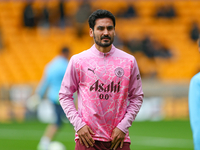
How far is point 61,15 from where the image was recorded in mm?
21703

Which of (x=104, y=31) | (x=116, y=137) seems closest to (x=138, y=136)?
(x=116, y=137)

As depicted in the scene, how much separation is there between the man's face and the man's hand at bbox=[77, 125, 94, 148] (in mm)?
785

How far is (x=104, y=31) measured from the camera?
3992mm

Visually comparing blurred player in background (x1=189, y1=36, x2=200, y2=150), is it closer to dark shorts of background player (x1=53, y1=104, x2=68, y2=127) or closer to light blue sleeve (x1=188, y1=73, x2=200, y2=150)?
light blue sleeve (x1=188, y1=73, x2=200, y2=150)

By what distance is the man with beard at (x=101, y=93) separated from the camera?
396 cm

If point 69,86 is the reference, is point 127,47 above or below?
above

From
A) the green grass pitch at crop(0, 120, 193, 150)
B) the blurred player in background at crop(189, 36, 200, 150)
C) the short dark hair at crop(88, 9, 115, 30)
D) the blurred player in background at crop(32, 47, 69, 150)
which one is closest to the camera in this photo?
the blurred player in background at crop(189, 36, 200, 150)

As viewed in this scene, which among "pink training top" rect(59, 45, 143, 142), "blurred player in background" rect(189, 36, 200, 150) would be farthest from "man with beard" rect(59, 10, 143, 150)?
"blurred player in background" rect(189, 36, 200, 150)

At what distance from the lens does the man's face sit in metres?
4.00

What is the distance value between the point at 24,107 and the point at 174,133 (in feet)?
20.8

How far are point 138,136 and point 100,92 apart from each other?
27.8 ft

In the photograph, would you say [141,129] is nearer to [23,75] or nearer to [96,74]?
[23,75]

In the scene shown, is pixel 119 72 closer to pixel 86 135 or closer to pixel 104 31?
pixel 104 31

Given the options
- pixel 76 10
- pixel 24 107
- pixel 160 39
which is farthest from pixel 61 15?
pixel 24 107
